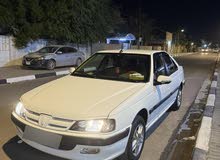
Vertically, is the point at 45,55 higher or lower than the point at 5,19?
lower

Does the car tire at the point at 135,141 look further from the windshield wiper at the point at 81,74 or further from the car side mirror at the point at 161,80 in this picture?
the windshield wiper at the point at 81,74

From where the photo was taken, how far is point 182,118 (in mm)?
7090

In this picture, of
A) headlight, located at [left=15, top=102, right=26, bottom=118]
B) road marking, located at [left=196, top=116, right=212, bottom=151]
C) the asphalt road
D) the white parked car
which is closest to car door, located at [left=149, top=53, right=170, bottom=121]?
the white parked car

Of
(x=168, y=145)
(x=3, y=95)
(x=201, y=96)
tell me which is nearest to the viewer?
(x=168, y=145)

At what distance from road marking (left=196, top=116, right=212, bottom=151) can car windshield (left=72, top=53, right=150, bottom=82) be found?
136 cm

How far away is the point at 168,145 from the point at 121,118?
1742 millimetres

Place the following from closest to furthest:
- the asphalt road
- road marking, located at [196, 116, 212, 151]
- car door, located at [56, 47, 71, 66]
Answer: the asphalt road
road marking, located at [196, 116, 212, 151]
car door, located at [56, 47, 71, 66]

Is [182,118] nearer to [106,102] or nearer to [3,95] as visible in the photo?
[106,102]

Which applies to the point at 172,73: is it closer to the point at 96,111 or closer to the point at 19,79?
the point at 96,111

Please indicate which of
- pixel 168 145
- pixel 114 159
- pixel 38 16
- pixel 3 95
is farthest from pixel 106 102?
pixel 38 16

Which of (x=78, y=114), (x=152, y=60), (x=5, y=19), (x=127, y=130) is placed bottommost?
(x=127, y=130)

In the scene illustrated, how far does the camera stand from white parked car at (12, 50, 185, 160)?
12.1ft

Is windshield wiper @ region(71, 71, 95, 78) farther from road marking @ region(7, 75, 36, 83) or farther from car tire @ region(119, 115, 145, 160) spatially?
road marking @ region(7, 75, 36, 83)

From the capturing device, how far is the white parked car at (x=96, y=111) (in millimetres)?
3691
